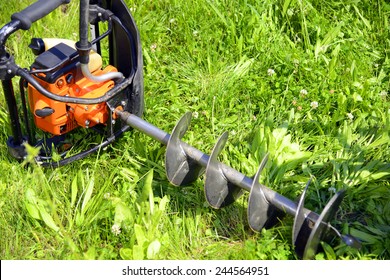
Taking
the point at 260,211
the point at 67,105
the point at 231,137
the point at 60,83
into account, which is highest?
the point at 60,83

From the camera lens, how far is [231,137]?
129 inches

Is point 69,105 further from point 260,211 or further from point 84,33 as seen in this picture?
point 260,211

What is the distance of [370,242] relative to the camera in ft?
8.99

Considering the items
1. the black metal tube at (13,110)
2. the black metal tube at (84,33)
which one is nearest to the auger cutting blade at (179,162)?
the black metal tube at (84,33)

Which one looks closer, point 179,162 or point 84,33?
point 84,33

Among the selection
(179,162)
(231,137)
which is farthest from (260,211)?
(231,137)

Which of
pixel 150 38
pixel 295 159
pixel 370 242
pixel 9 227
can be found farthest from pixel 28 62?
pixel 370 242

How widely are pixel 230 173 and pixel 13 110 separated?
1.05m

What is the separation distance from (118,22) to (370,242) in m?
1.60

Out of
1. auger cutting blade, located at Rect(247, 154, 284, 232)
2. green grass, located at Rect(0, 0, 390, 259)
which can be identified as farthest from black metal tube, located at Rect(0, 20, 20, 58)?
auger cutting blade, located at Rect(247, 154, 284, 232)

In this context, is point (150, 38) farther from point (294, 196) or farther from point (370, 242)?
point (370, 242)

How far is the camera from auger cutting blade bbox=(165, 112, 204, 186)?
278cm

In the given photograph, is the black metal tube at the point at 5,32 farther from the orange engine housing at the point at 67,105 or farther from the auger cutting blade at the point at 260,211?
the auger cutting blade at the point at 260,211

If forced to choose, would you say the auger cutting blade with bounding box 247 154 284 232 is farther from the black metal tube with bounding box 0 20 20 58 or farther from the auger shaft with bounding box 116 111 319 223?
the black metal tube with bounding box 0 20 20 58
